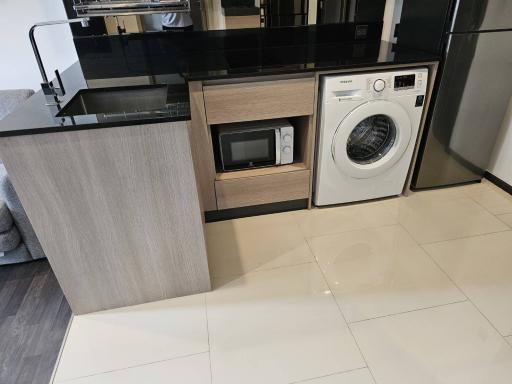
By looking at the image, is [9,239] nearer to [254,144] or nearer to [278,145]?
[254,144]

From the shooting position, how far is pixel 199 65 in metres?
1.90

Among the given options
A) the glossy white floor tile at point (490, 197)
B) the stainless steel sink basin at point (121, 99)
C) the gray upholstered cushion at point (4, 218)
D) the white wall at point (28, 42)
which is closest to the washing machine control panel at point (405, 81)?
the glossy white floor tile at point (490, 197)

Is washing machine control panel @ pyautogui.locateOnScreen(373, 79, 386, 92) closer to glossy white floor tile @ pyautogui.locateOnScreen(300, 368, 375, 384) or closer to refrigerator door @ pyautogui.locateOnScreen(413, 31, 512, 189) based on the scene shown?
refrigerator door @ pyautogui.locateOnScreen(413, 31, 512, 189)

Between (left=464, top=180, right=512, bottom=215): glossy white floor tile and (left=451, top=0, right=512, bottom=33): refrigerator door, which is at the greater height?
(left=451, top=0, right=512, bottom=33): refrigerator door

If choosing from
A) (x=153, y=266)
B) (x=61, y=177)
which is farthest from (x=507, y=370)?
(x=61, y=177)

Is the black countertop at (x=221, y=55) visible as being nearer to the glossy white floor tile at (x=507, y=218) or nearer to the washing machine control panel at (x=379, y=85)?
the washing machine control panel at (x=379, y=85)

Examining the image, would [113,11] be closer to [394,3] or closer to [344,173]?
[344,173]

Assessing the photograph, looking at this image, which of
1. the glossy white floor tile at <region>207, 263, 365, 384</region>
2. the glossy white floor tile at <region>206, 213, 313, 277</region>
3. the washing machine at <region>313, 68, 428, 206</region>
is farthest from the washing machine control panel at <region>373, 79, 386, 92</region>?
the glossy white floor tile at <region>207, 263, 365, 384</region>

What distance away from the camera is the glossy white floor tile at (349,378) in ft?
3.90

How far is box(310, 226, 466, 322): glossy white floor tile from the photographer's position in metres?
1.49

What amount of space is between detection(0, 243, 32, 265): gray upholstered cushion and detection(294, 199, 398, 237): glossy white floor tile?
158cm

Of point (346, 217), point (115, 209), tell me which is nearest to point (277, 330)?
point (115, 209)

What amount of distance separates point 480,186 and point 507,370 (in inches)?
61.5

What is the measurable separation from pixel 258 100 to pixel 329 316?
3.78 ft
